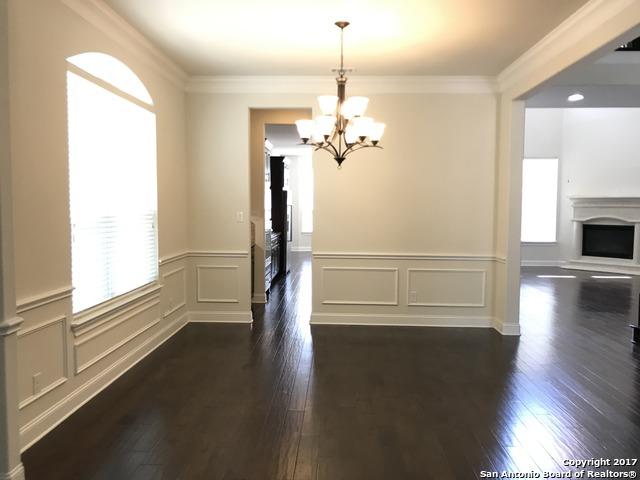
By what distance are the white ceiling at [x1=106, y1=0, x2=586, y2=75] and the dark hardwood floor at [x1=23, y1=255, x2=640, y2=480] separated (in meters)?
2.78

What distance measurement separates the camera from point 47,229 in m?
2.77

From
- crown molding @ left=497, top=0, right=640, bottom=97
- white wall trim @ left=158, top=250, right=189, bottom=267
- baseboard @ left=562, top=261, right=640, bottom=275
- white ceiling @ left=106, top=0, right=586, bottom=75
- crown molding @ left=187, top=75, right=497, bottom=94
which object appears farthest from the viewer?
baseboard @ left=562, top=261, right=640, bottom=275

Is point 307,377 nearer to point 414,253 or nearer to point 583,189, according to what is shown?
point 414,253

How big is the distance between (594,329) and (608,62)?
292 centimetres

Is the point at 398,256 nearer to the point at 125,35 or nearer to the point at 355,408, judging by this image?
the point at 355,408

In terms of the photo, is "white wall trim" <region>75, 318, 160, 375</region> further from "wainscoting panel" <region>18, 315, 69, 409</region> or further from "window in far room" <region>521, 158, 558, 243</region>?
"window in far room" <region>521, 158, 558, 243</region>

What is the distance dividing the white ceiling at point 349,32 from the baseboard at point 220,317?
8.99 ft

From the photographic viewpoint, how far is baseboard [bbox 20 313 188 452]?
8.73 ft

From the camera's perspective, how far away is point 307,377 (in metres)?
3.72

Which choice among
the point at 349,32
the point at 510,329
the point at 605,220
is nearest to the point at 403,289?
the point at 510,329

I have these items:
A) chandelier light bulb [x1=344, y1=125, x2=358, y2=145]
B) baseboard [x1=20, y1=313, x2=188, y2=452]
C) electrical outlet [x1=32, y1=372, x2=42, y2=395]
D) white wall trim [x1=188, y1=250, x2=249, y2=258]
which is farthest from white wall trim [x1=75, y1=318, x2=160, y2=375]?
chandelier light bulb [x1=344, y1=125, x2=358, y2=145]

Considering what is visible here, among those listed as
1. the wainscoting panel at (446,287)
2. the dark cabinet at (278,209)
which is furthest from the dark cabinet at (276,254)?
the wainscoting panel at (446,287)

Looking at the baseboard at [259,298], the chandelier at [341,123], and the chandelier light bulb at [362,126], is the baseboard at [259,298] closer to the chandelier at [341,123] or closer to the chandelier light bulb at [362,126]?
the chandelier at [341,123]

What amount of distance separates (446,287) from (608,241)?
22.6 feet
